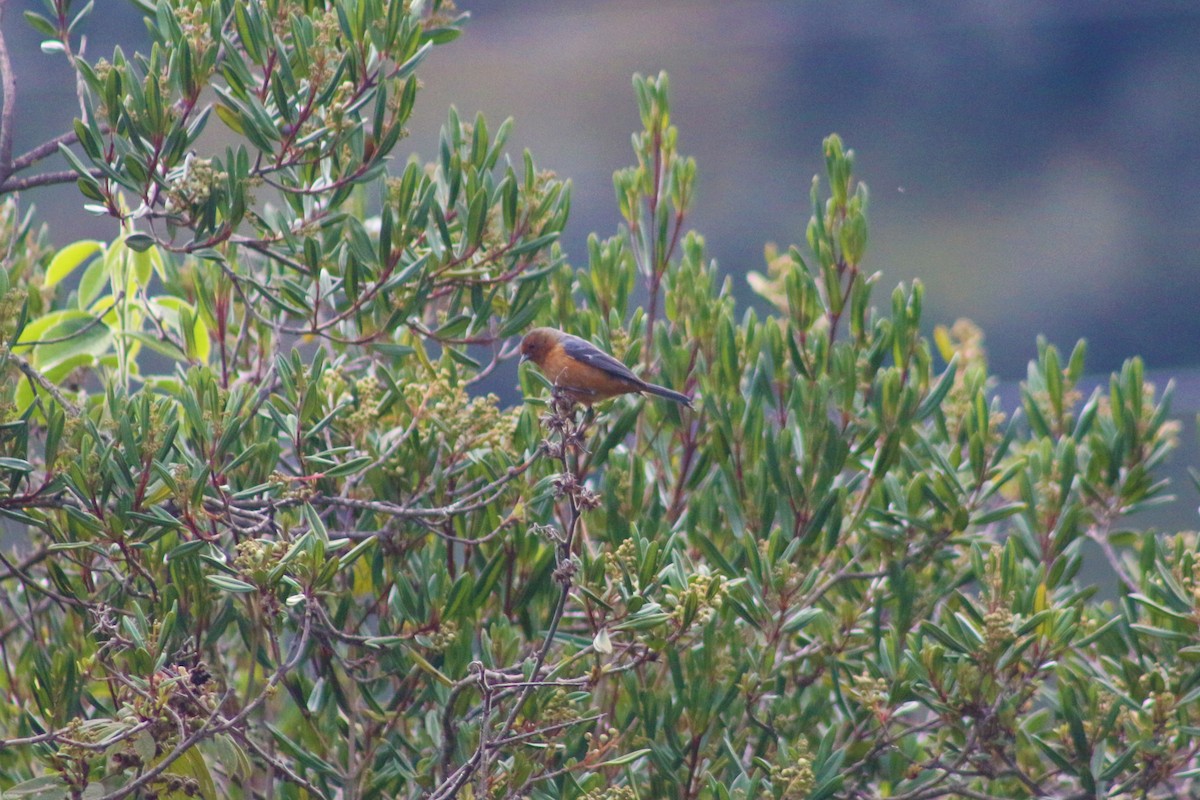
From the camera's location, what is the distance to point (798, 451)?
320 centimetres

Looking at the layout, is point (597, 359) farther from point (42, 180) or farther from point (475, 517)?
point (42, 180)

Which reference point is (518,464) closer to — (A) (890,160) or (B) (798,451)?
(B) (798,451)

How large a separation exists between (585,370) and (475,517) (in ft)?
1.58

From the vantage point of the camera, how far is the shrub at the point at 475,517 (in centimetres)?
264

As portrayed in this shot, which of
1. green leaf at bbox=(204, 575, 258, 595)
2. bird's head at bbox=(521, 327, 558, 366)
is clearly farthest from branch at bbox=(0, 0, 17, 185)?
bird's head at bbox=(521, 327, 558, 366)

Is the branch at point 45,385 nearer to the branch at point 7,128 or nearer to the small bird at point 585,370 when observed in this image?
the branch at point 7,128

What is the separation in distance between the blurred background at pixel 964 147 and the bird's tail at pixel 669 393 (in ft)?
23.5

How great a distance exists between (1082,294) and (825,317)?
24.8ft

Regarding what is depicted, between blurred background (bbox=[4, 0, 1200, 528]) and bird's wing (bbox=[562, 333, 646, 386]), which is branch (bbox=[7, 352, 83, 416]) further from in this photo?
blurred background (bbox=[4, 0, 1200, 528])

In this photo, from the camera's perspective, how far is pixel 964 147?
34.5 ft

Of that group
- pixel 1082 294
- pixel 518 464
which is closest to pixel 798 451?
pixel 518 464

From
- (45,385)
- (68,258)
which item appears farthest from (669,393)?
(68,258)

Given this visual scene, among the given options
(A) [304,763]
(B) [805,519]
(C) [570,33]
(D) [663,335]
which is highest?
(C) [570,33]

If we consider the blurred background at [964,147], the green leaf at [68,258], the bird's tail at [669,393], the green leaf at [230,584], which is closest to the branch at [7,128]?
the green leaf at [68,258]
